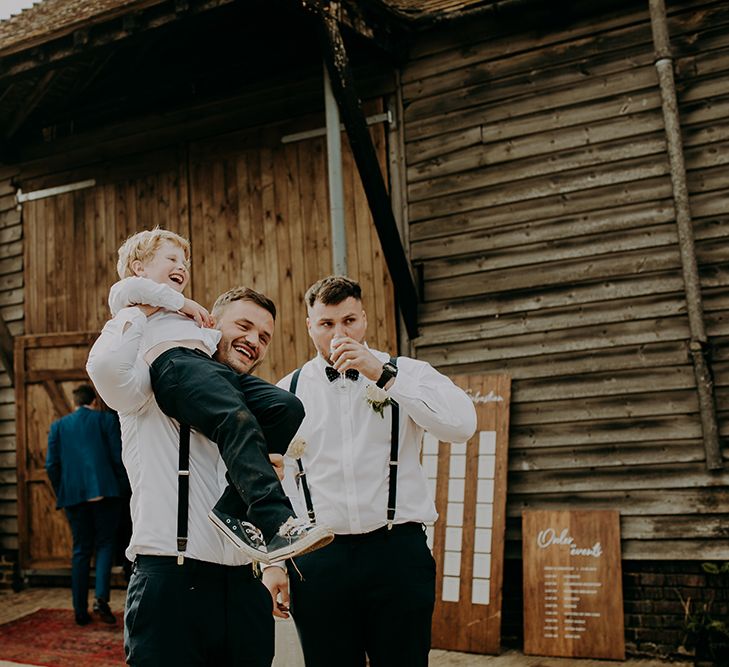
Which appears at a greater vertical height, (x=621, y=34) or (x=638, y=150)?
(x=621, y=34)

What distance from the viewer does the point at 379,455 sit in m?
3.03

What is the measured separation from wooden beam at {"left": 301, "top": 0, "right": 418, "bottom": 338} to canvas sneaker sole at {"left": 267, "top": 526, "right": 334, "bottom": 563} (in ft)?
13.8

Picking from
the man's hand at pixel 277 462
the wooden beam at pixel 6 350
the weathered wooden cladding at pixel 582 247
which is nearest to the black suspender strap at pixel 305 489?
the man's hand at pixel 277 462

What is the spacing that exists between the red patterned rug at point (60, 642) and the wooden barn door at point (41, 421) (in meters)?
1.14

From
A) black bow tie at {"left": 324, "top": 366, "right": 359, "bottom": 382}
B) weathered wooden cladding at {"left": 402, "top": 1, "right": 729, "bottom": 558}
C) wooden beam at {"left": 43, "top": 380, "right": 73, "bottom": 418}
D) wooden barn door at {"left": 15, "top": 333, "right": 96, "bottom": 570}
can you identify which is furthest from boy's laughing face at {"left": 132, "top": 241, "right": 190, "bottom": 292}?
wooden beam at {"left": 43, "top": 380, "right": 73, "bottom": 418}

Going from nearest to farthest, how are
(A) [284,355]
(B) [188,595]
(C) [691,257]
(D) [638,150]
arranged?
1. (B) [188,595]
2. (C) [691,257]
3. (D) [638,150]
4. (A) [284,355]

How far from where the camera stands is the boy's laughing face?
2730 mm

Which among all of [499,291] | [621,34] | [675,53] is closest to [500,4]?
[621,34]

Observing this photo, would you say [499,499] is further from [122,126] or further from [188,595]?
[122,126]

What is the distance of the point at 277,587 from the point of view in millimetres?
2668

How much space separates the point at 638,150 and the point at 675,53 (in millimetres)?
730

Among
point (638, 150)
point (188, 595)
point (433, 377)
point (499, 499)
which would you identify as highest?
point (638, 150)

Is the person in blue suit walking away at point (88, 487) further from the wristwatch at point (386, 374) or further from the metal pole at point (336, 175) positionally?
the wristwatch at point (386, 374)

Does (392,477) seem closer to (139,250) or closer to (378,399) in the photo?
(378,399)
